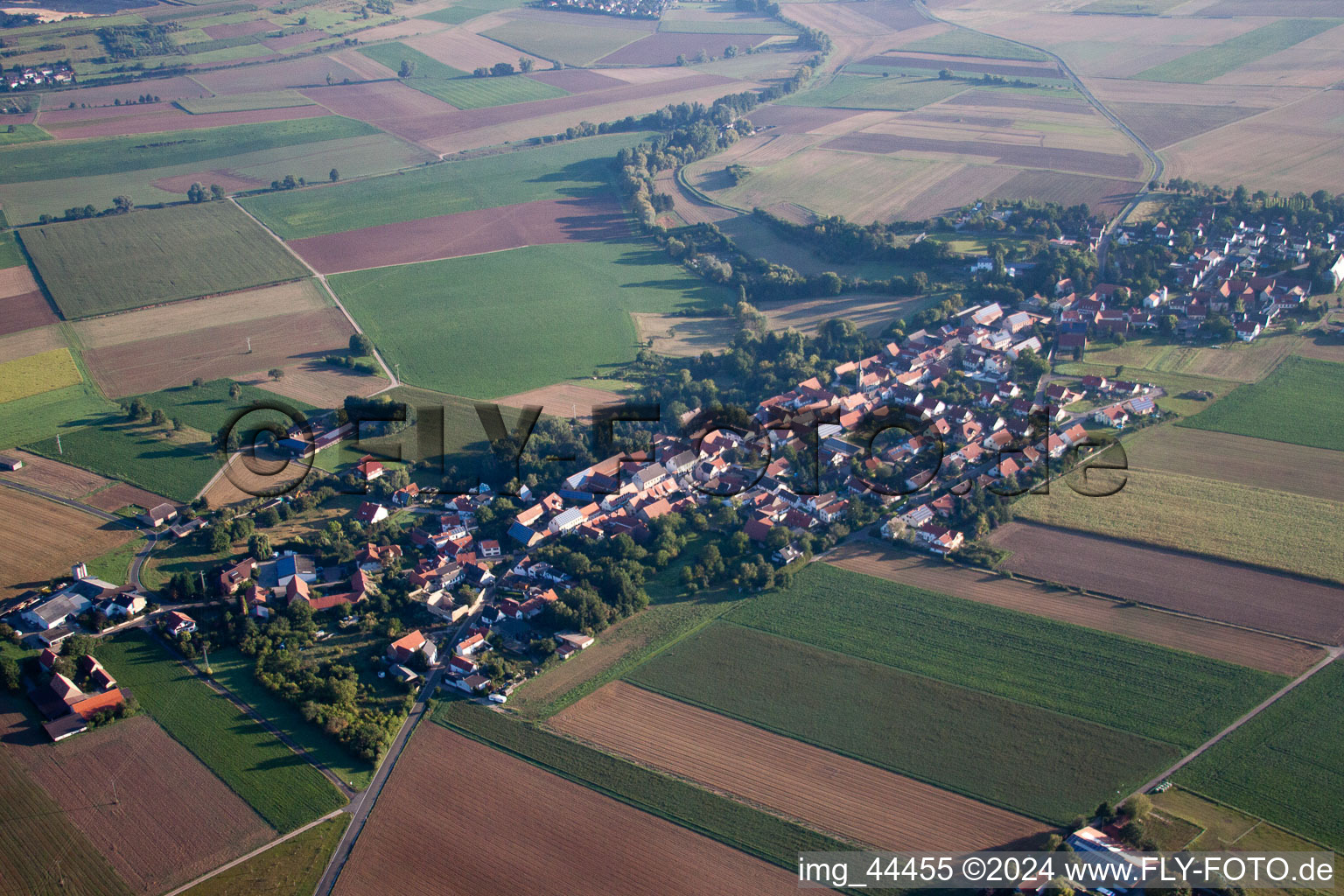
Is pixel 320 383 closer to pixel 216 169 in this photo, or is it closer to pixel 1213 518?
pixel 1213 518

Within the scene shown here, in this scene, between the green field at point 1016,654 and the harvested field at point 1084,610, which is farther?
the harvested field at point 1084,610

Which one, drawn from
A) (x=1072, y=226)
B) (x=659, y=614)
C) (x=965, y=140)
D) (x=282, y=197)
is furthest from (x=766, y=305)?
(x=282, y=197)

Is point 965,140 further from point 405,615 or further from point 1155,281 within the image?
point 405,615

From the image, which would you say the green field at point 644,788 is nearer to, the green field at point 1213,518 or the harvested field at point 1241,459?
the green field at point 1213,518

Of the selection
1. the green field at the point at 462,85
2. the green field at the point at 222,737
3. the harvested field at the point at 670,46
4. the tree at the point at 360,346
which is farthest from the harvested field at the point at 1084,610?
the harvested field at the point at 670,46

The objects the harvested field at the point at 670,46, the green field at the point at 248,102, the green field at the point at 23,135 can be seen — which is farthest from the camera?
the harvested field at the point at 670,46

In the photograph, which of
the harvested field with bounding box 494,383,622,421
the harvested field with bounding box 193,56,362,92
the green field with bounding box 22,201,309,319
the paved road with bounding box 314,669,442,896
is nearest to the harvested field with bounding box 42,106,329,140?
the harvested field with bounding box 193,56,362,92

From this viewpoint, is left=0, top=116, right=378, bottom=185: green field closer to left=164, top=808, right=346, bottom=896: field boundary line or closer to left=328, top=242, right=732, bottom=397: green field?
left=328, top=242, right=732, bottom=397: green field
